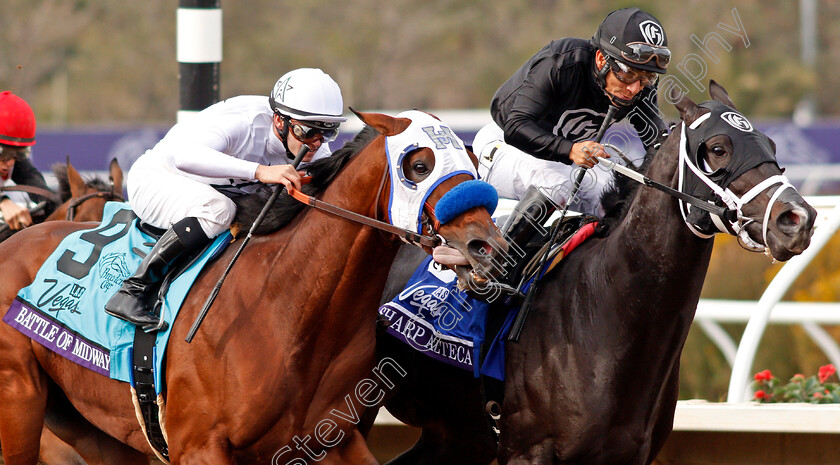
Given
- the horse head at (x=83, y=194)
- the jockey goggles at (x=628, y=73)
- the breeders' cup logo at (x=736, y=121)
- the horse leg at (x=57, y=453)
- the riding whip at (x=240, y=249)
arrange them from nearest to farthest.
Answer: the breeders' cup logo at (x=736, y=121)
the riding whip at (x=240, y=249)
the jockey goggles at (x=628, y=73)
the horse leg at (x=57, y=453)
the horse head at (x=83, y=194)

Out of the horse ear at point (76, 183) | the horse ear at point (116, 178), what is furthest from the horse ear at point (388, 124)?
the horse ear at point (76, 183)

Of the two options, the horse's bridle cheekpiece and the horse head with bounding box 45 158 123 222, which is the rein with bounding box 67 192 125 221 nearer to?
the horse head with bounding box 45 158 123 222

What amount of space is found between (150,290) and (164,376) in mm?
329

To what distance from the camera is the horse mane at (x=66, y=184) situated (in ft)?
20.6

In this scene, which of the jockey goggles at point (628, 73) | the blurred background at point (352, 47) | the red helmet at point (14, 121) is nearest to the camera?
the jockey goggles at point (628, 73)

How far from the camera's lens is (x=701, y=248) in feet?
12.2

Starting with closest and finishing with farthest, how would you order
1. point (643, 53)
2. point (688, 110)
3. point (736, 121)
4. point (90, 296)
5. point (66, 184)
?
1. point (736, 121)
2. point (688, 110)
3. point (643, 53)
4. point (90, 296)
5. point (66, 184)

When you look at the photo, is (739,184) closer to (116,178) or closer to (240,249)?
(240,249)

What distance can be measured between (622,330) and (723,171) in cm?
68

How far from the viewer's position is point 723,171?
359 cm

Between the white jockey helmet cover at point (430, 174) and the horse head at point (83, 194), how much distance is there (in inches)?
111

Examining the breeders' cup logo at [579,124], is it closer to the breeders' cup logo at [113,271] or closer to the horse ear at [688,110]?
the horse ear at [688,110]

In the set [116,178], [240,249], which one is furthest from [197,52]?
[240,249]

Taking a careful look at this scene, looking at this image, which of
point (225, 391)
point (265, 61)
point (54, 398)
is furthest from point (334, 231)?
point (265, 61)
